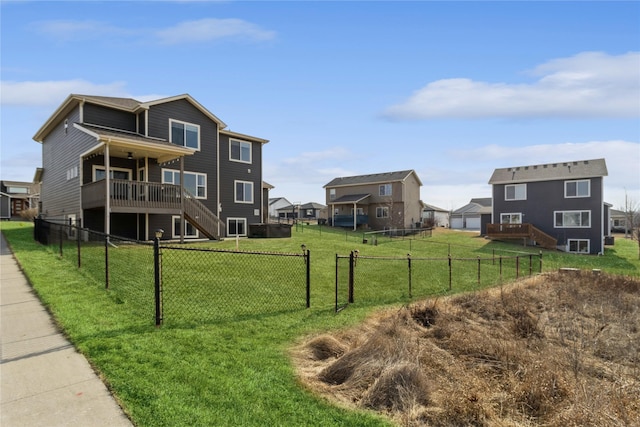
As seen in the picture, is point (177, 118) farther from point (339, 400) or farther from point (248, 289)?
point (339, 400)

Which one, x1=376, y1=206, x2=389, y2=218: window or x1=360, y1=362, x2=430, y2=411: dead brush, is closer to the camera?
x1=360, y1=362, x2=430, y2=411: dead brush

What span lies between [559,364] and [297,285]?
6.33 metres

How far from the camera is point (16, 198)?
160 ft

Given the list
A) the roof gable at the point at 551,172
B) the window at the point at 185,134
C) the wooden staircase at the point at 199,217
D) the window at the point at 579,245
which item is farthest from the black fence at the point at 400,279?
the roof gable at the point at 551,172

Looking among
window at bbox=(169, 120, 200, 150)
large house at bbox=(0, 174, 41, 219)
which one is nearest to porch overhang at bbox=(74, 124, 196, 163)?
window at bbox=(169, 120, 200, 150)

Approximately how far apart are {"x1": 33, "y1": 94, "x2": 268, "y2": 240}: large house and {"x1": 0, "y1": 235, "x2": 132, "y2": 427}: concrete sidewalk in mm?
10822

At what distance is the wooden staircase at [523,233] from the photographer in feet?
103

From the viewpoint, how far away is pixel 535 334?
7773mm

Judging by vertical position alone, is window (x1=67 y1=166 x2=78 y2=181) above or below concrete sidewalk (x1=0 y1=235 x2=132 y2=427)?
above

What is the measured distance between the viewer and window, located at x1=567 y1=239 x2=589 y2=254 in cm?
3088

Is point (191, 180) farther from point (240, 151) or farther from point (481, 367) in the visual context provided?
point (481, 367)

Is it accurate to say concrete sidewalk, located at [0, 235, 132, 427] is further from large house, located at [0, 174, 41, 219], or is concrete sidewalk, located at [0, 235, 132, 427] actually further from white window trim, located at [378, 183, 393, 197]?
large house, located at [0, 174, 41, 219]

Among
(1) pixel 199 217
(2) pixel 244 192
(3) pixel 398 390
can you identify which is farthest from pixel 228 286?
(2) pixel 244 192

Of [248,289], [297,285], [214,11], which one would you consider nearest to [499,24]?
[214,11]
